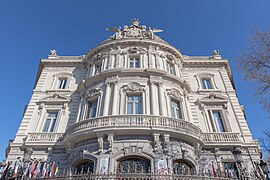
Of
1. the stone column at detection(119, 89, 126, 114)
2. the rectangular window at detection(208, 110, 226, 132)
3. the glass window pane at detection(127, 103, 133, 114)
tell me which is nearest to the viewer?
the stone column at detection(119, 89, 126, 114)

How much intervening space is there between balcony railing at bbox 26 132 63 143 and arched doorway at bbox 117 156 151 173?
19.4 feet

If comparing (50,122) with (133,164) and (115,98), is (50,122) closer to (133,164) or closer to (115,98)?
(115,98)

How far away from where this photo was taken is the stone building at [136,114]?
12961 mm

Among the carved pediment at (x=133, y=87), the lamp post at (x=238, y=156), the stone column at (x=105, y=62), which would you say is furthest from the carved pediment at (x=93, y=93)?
the lamp post at (x=238, y=156)

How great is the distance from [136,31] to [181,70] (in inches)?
257

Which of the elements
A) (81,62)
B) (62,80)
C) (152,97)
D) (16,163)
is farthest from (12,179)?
(81,62)

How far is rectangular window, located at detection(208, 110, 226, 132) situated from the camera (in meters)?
17.0

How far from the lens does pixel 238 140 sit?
1541cm

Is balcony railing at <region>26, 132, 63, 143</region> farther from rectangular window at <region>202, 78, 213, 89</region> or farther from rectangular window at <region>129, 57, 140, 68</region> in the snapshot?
rectangular window at <region>202, 78, 213, 89</region>

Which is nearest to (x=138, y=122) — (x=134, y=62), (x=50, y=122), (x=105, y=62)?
(x=134, y=62)

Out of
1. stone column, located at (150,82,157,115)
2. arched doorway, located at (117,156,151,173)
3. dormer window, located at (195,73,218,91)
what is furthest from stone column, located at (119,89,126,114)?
dormer window, located at (195,73,218,91)

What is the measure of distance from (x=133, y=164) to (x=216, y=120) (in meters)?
8.83

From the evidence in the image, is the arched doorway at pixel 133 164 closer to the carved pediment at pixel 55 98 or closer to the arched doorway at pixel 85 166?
the arched doorway at pixel 85 166

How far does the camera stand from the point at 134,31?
22.7 metres
